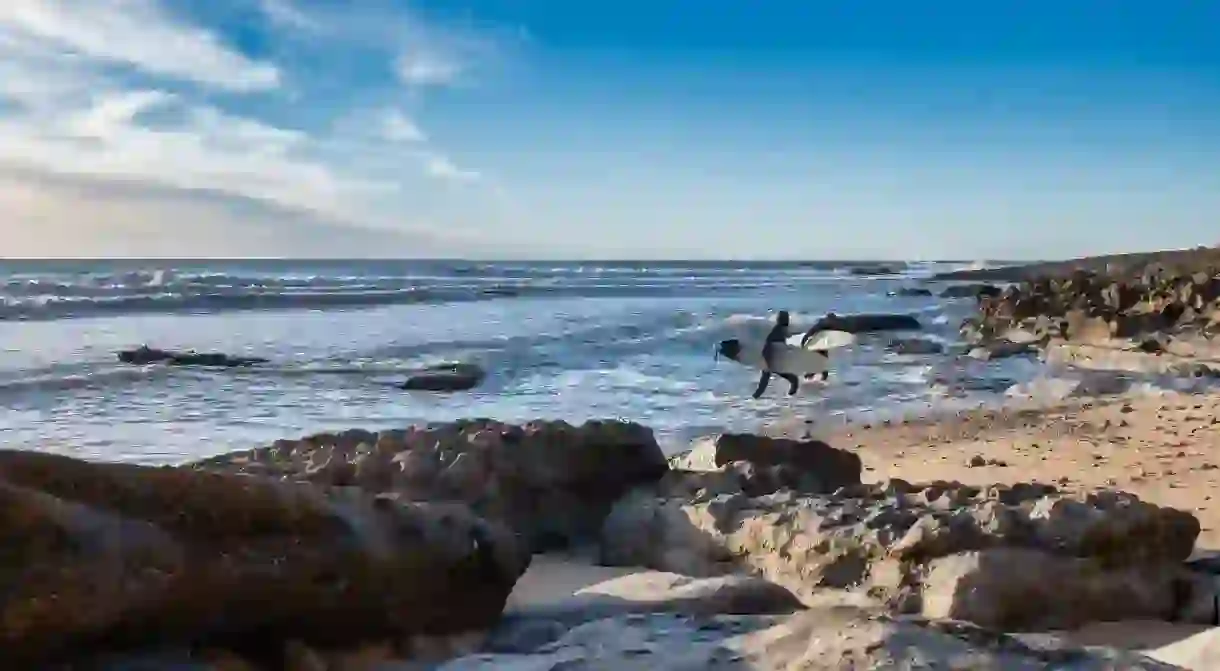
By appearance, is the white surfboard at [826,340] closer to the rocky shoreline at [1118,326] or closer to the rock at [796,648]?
the rocky shoreline at [1118,326]

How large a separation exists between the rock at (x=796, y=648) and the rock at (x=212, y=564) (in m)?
0.36

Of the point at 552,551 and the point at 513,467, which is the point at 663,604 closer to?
the point at 552,551

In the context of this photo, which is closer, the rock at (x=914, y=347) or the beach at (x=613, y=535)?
the beach at (x=613, y=535)

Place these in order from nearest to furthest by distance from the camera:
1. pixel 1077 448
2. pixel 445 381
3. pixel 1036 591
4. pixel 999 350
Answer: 1. pixel 1036 591
2. pixel 1077 448
3. pixel 445 381
4. pixel 999 350

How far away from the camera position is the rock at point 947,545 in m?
3.64

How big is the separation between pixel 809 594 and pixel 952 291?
43.4 meters

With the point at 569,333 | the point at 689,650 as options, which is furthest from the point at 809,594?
the point at 569,333

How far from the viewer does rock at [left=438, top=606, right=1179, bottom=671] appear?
2.41 m

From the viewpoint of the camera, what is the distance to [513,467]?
5.04 metres

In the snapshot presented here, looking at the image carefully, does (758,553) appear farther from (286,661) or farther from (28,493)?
(28,493)

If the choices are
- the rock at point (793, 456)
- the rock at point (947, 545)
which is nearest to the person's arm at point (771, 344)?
the rock at point (793, 456)

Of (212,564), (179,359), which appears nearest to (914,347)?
(179,359)

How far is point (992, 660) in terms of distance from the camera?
2396mm

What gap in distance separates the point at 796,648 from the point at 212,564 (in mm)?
1441
